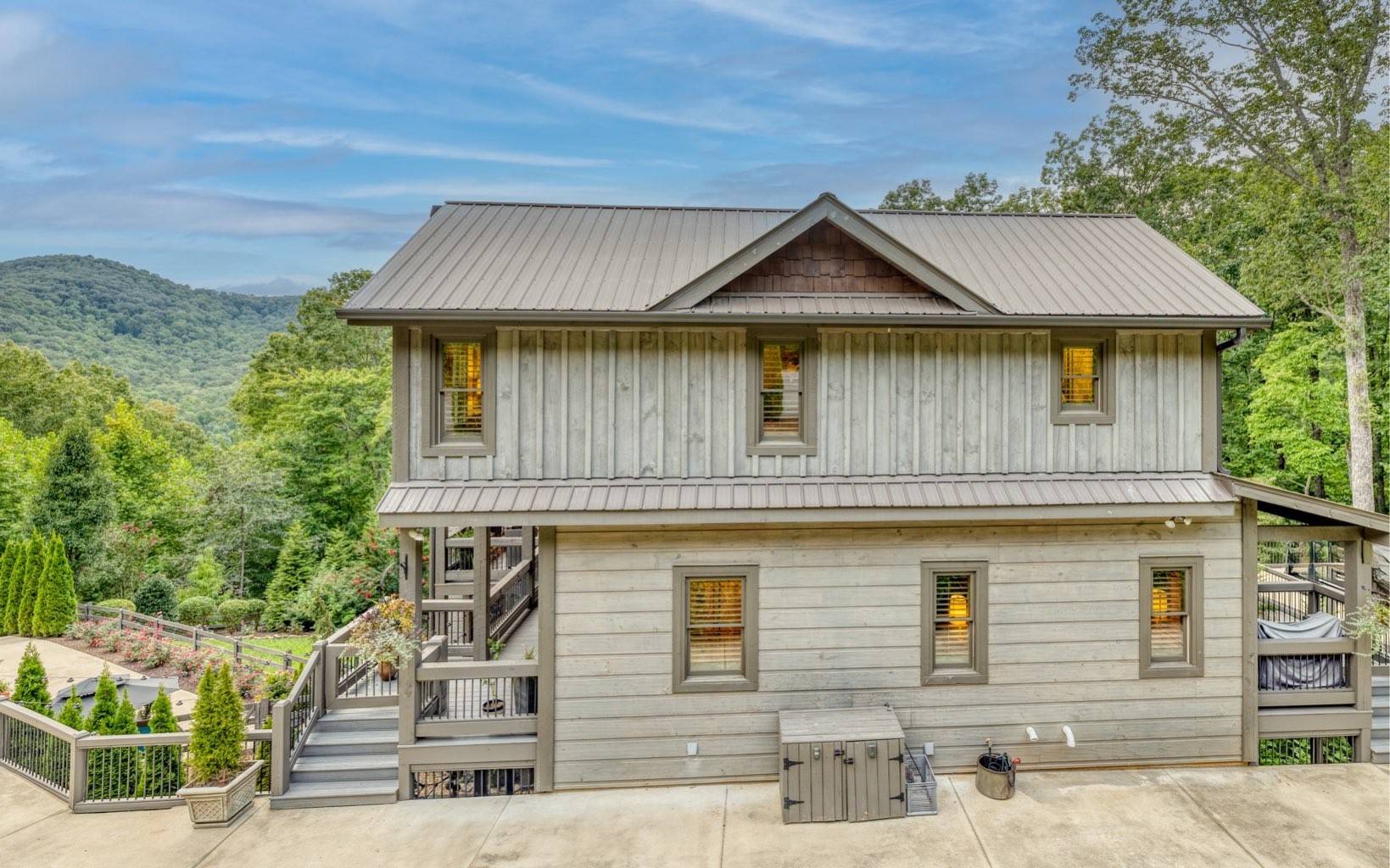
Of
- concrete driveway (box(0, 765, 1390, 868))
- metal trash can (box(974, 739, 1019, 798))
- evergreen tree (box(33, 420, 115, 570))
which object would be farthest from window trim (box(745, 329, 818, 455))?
evergreen tree (box(33, 420, 115, 570))

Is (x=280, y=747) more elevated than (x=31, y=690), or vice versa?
(x=280, y=747)

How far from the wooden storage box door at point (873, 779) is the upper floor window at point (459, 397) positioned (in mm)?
5129

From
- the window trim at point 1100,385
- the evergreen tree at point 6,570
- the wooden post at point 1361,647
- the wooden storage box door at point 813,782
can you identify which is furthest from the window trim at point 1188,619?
the evergreen tree at point 6,570

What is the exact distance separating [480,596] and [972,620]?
6.20m

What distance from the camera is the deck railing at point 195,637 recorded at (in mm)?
13109

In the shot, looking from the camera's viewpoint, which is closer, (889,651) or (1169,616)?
(889,651)

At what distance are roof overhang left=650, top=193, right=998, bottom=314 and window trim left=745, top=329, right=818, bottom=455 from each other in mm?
748

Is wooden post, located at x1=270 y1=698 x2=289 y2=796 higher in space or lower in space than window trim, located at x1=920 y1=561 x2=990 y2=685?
lower

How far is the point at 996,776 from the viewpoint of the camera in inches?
282

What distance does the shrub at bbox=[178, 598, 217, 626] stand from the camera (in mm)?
Answer: 18609

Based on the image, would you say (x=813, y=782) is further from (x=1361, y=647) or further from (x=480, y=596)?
(x=1361, y=647)

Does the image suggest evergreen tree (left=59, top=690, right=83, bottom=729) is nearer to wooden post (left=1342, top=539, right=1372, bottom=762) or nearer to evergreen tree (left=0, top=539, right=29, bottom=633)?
evergreen tree (left=0, top=539, right=29, bottom=633)

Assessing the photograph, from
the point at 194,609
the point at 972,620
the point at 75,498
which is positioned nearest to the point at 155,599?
the point at 194,609

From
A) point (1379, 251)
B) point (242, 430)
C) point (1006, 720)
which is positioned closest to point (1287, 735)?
point (1006, 720)
